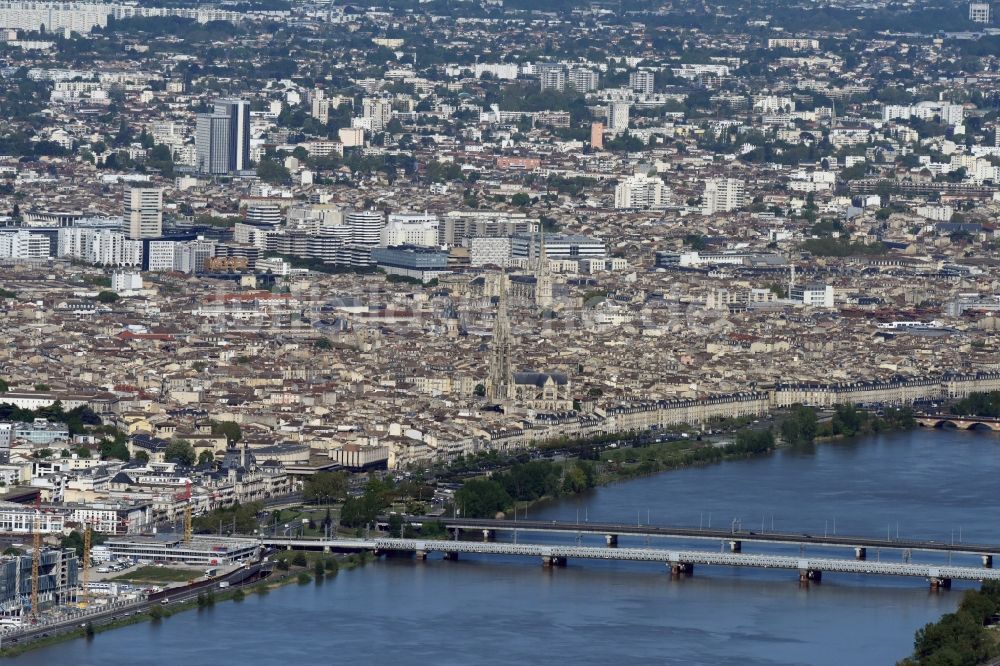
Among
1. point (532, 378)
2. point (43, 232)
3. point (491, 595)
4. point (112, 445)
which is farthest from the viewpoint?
point (43, 232)

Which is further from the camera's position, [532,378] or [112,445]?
[532,378]

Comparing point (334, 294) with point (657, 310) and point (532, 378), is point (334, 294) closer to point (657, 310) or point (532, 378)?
point (657, 310)

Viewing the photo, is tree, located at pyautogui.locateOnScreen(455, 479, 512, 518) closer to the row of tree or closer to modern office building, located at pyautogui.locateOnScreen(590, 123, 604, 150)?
the row of tree

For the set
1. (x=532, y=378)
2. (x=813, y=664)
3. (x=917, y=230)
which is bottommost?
(x=813, y=664)

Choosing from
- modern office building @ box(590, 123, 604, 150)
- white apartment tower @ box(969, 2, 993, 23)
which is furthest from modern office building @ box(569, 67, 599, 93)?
white apartment tower @ box(969, 2, 993, 23)

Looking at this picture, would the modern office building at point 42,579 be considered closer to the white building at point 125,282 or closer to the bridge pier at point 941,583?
the bridge pier at point 941,583

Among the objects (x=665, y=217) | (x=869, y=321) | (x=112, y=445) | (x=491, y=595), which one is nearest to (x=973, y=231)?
(x=665, y=217)

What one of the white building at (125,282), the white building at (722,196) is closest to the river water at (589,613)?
the white building at (125,282)
